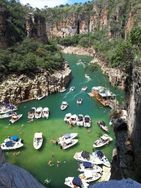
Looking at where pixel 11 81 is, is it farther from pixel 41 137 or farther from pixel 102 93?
pixel 41 137

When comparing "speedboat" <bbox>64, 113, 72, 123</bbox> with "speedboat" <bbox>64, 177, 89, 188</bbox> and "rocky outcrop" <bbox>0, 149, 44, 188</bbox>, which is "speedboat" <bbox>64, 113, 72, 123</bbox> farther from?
"rocky outcrop" <bbox>0, 149, 44, 188</bbox>

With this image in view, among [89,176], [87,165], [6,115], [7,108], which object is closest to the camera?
[89,176]

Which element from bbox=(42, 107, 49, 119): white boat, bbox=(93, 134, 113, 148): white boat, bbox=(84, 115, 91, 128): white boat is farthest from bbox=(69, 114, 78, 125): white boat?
bbox=(93, 134, 113, 148): white boat

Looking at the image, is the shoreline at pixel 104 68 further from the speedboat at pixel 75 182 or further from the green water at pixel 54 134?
the speedboat at pixel 75 182

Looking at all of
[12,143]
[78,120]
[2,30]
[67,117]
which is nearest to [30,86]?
[67,117]

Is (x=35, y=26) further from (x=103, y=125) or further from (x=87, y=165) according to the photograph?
(x=87, y=165)

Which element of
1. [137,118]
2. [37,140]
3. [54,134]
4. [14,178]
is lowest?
[54,134]
